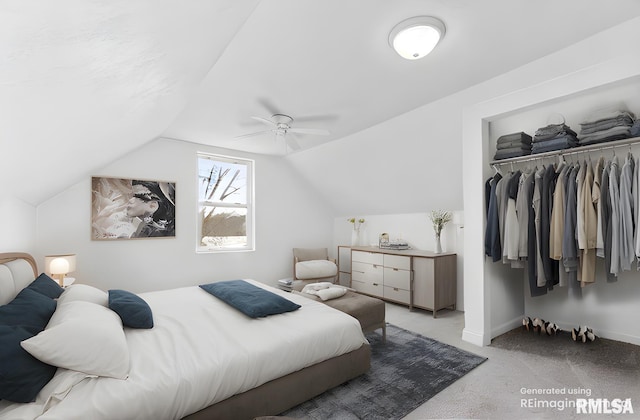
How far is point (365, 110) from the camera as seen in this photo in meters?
3.35

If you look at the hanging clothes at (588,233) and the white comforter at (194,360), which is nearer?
the white comforter at (194,360)

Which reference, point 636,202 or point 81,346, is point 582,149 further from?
point 81,346

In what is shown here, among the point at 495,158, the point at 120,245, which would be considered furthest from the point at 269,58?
the point at 120,245

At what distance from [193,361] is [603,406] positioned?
8.63ft

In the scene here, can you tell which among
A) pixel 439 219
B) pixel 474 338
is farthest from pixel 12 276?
pixel 439 219

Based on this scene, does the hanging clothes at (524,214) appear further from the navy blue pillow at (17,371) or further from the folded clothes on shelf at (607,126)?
the navy blue pillow at (17,371)

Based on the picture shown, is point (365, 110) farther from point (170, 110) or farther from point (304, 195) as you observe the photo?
point (304, 195)

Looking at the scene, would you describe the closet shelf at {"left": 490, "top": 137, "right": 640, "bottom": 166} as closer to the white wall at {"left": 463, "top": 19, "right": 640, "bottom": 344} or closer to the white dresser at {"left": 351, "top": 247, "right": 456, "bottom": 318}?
the white wall at {"left": 463, "top": 19, "right": 640, "bottom": 344}

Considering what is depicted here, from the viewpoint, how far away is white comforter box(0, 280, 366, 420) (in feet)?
4.36

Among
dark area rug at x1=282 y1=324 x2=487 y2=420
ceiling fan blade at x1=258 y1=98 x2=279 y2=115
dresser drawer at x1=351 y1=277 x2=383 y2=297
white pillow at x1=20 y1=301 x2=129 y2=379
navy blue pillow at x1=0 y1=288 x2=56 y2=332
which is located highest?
ceiling fan blade at x1=258 y1=98 x2=279 y2=115

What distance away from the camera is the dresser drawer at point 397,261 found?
13.9 ft

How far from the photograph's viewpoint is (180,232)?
4.56 metres

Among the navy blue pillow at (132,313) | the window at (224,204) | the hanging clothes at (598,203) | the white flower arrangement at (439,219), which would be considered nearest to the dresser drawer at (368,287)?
the white flower arrangement at (439,219)

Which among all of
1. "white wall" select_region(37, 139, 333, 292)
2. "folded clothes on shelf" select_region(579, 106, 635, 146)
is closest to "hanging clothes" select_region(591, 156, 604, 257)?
"folded clothes on shelf" select_region(579, 106, 635, 146)
